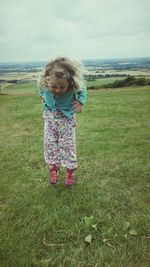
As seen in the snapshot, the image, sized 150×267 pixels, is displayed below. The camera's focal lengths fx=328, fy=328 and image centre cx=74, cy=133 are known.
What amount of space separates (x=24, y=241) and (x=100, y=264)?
697 mm

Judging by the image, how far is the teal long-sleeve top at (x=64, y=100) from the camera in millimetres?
3801

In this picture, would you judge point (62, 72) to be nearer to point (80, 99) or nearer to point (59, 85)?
point (59, 85)

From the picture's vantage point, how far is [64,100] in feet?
12.7

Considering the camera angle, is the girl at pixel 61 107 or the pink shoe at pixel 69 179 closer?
the girl at pixel 61 107

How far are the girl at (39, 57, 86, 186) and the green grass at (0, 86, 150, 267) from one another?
1.10 ft

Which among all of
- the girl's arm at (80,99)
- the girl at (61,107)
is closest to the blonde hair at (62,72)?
the girl at (61,107)

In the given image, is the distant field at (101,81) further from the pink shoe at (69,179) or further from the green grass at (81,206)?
the pink shoe at (69,179)

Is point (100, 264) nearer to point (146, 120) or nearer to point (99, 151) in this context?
point (99, 151)

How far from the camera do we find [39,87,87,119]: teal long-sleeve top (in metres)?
3.80

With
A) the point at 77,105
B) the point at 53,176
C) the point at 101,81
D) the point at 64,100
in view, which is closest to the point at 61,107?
the point at 64,100

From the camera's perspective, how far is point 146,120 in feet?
26.8

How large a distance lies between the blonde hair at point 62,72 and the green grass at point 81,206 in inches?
49.5

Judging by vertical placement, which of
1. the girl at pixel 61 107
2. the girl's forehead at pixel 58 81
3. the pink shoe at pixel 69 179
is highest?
the girl's forehead at pixel 58 81

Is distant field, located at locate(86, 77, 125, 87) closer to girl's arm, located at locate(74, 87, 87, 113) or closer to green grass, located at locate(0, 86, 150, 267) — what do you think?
green grass, located at locate(0, 86, 150, 267)
